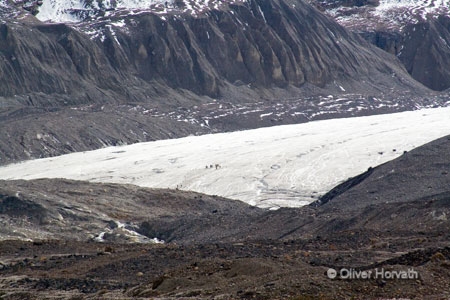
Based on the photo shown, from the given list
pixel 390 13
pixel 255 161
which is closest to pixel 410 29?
pixel 390 13

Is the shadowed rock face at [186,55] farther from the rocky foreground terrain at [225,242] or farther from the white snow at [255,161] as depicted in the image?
the rocky foreground terrain at [225,242]

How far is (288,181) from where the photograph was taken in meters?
48.5

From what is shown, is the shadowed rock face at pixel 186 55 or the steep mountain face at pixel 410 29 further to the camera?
the steep mountain face at pixel 410 29

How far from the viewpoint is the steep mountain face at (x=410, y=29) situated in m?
108

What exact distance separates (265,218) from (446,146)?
13817mm

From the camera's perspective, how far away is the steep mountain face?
108 meters

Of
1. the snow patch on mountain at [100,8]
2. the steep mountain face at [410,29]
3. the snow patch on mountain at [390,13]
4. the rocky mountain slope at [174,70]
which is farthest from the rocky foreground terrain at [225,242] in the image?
the snow patch on mountain at [390,13]

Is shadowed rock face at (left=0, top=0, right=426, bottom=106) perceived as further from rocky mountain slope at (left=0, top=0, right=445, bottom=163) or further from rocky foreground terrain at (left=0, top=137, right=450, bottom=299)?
rocky foreground terrain at (left=0, top=137, right=450, bottom=299)

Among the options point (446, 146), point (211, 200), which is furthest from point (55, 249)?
point (446, 146)

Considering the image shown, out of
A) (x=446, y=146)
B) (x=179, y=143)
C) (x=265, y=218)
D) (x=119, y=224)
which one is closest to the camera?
(x=265, y=218)

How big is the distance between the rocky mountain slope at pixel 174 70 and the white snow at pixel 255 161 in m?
→ 4.97

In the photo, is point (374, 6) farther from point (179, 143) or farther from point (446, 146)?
point (446, 146)

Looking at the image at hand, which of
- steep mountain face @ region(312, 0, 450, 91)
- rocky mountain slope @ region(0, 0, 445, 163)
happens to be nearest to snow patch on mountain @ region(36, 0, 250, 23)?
rocky mountain slope @ region(0, 0, 445, 163)

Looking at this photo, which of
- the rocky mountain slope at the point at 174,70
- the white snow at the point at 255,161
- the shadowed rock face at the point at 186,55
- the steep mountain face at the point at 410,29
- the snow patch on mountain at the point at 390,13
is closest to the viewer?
the white snow at the point at 255,161
